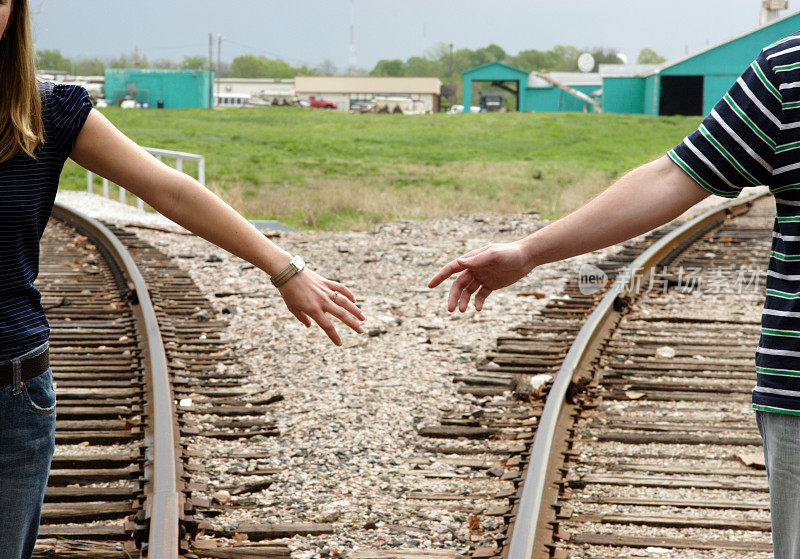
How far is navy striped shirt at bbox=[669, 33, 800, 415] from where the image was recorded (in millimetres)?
1729

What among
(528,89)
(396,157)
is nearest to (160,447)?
(396,157)

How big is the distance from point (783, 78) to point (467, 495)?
275 centimetres

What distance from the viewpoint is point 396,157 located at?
112ft

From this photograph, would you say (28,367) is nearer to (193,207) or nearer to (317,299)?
(193,207)

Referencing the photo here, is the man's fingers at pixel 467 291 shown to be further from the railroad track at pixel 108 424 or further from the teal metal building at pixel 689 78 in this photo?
the teal metal building at pixel 689 78

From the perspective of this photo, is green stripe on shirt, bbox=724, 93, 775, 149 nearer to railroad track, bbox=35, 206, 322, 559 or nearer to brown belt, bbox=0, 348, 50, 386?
brown belt, bbox=0, 348, 50, 386

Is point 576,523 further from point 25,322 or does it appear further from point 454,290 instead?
point 25,322

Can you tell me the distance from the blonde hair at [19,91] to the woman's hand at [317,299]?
86cm

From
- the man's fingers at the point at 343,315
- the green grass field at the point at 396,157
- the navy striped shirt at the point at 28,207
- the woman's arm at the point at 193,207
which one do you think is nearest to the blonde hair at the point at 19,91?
the navy striped shirt at the point at 28,207

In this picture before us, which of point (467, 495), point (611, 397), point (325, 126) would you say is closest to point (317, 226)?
point (611, 397)

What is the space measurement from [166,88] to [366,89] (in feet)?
87.5

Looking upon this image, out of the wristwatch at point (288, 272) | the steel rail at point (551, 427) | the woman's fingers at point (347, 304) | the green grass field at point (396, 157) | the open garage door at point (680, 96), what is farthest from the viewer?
the open garage door at point (680, 96)

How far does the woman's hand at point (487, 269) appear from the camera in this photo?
8.05 feet

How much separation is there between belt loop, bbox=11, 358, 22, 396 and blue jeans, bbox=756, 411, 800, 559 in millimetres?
1622
